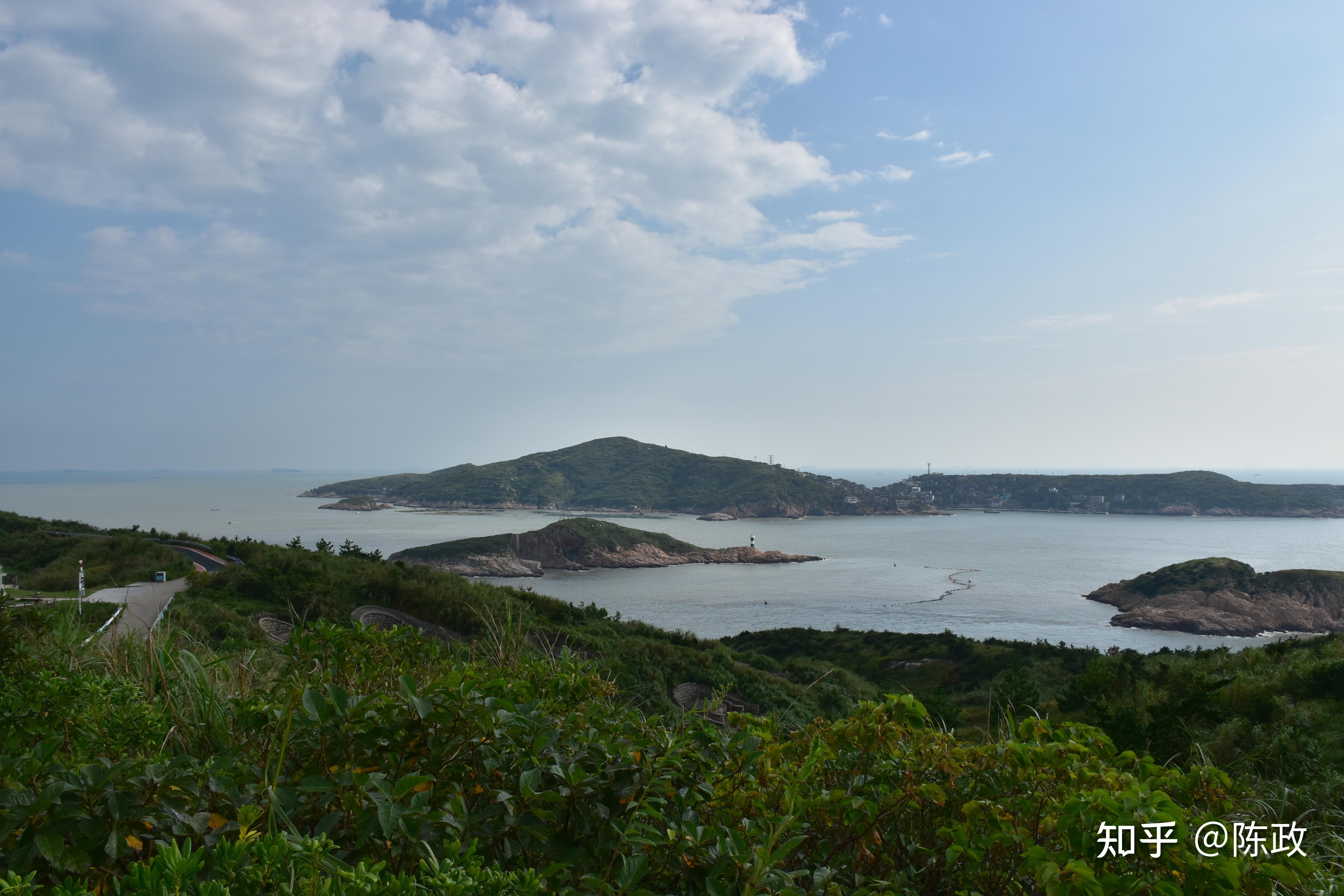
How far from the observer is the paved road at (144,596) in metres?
14.4

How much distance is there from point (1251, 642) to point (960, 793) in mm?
60771

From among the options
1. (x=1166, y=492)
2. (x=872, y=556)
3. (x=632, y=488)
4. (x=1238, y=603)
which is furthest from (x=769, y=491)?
(x=1238, y=603)

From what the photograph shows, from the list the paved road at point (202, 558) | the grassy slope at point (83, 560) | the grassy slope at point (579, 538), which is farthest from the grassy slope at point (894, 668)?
the grassy slope at point (579, 538)

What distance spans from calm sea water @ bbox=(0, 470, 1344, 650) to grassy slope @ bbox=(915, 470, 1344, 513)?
5277mm

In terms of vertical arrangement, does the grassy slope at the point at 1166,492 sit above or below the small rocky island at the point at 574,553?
above

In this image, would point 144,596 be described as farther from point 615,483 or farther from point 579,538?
point 615,483

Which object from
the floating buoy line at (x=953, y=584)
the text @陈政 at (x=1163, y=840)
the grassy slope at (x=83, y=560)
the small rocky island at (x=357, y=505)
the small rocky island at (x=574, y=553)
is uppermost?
the text @陈政 at (x=1163, y=840)

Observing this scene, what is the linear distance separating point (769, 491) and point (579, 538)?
66.4 metres

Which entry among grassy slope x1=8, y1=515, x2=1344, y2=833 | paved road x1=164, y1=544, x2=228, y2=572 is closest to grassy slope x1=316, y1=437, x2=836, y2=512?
grassy slope x1=8, y1=515, x2=1344, y2=833

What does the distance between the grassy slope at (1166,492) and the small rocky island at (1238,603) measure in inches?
3708

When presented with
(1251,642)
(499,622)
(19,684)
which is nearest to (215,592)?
(499,622)

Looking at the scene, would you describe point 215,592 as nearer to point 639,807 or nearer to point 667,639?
point 667,639

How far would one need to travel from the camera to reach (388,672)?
2.79 meters

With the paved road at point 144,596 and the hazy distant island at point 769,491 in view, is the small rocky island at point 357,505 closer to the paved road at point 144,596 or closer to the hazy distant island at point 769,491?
the hazy distant island at point 769,491
